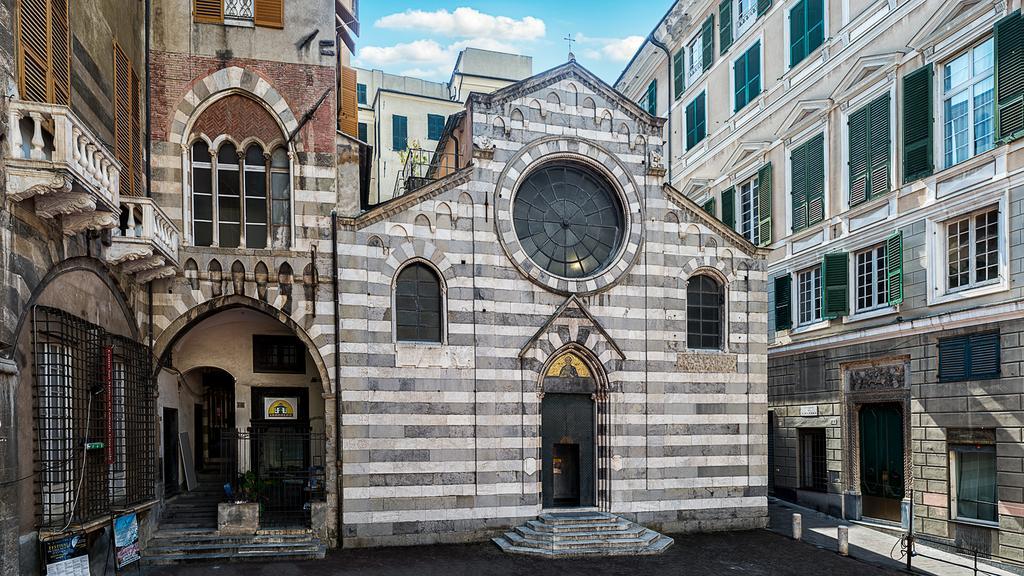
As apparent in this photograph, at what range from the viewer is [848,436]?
68.5 ft

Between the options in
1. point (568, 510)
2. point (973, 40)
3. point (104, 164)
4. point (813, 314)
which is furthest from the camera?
point (813, 314)

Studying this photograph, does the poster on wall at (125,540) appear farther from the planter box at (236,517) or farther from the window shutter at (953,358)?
the window shutter at (953,358)

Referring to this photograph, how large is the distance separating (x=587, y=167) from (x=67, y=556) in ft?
46.8

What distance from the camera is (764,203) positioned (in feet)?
80.0

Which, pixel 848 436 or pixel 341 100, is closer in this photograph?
pixel 341 100

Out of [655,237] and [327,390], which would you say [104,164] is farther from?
[655,237]

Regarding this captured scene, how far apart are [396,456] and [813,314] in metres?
13.3

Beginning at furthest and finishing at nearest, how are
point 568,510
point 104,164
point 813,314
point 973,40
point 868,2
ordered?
1. point 813,314
2. point 868,2
3. point 568,510
4. point 973,40
5. point 104,164

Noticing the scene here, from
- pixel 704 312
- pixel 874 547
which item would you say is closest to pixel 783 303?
pixel 704 312

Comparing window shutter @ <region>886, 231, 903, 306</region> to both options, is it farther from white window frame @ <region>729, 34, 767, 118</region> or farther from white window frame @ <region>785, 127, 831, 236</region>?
white window frame @ <region>729, 34, 767, 118</region>

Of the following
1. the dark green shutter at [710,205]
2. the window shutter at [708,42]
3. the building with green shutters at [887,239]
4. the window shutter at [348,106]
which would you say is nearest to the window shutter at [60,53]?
the window shutter at [348,106]

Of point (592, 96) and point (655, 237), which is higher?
point (592, 96)

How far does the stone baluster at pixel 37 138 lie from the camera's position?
10102mm

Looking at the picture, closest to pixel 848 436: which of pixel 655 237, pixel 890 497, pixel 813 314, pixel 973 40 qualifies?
pixel 890 497
